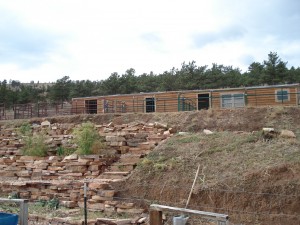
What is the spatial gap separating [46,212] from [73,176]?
2458 mm

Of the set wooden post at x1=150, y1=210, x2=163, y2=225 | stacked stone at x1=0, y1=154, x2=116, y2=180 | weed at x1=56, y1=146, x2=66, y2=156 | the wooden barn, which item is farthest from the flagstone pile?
wooden post at x1=150, y1=210, x2=163, y2=225

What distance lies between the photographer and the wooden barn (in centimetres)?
2197

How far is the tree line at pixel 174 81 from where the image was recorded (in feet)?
128

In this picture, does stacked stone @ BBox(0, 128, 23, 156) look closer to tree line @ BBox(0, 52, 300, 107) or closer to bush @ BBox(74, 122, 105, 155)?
bush @ BBox(74, 122, 105, 155)

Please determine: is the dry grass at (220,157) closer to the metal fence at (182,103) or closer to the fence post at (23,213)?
the fence post at (23,213)

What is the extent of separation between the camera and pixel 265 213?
891 cm

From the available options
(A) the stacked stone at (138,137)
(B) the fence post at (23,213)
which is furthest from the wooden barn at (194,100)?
(B) the fence post at (23,213)

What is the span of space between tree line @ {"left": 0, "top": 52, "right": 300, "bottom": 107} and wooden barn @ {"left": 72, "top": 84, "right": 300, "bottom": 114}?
15.5m

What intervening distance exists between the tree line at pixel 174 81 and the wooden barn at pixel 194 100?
1548 centimetres

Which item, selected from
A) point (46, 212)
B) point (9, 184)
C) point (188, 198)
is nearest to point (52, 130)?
point (9, 184)

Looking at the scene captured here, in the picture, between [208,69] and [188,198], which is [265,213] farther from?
[208,69]

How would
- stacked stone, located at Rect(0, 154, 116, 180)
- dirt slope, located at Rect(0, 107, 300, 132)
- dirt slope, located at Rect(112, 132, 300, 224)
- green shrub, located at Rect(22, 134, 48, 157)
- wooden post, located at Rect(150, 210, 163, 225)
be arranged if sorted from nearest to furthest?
wooden post, located at Rect(150, 210, 163, 225) → dirt slope, located at Rect(112, 132, 300, 224) → stacked stone, located at Rect(0, 154, 116, 180) → dirt slope, located at Rect(0, 107, 300, 132) → green shrub, located at Rect(22, 134, 48, 157)

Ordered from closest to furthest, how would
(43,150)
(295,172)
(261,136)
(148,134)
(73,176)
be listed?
(295,172)
(261,136)
(73,176)
(148,134)
(43,150)

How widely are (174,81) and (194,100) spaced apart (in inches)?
728
